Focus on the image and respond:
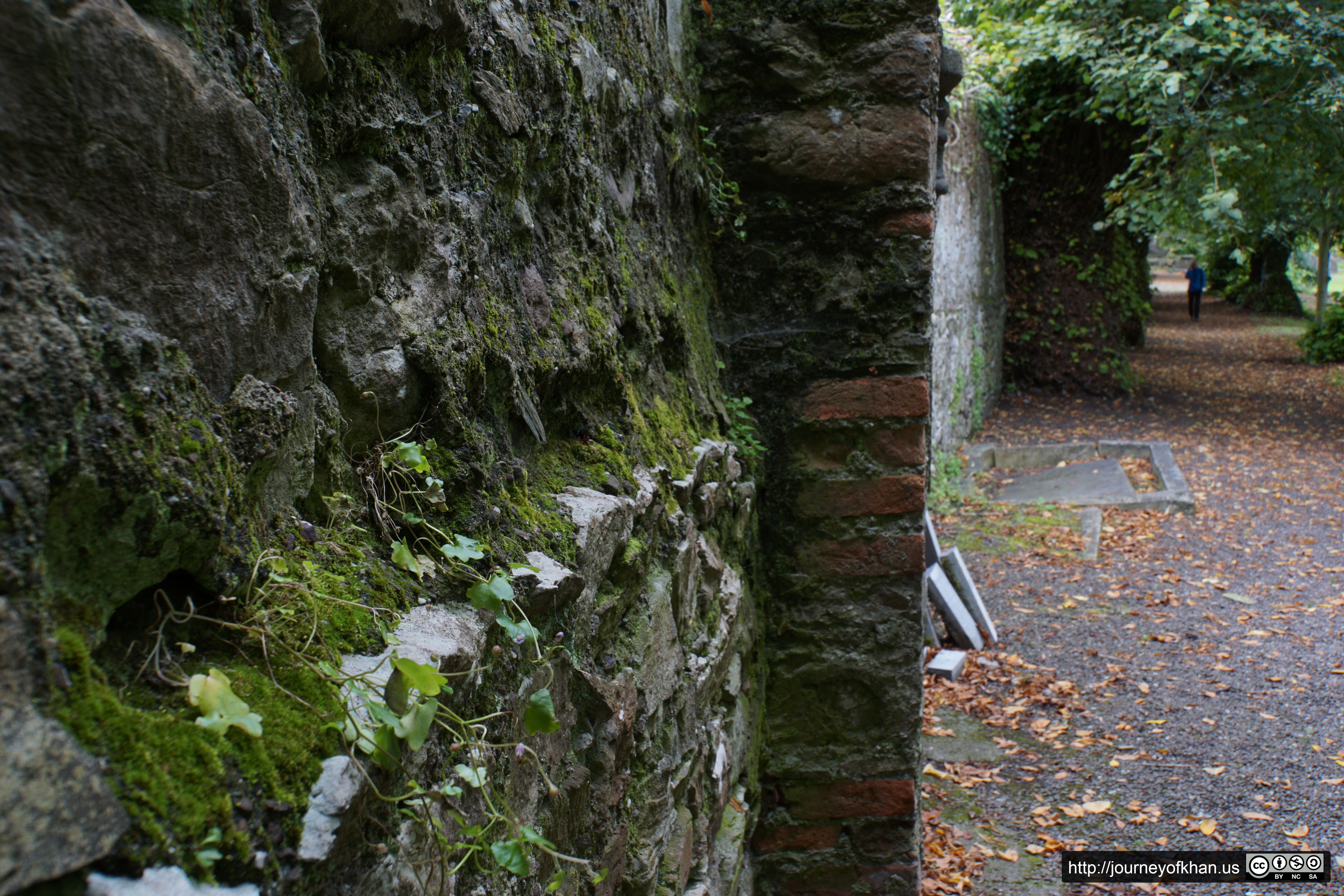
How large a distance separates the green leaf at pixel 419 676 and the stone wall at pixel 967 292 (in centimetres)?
622

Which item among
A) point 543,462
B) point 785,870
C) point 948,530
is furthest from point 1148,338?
point 543,462

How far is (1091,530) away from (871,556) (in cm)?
458

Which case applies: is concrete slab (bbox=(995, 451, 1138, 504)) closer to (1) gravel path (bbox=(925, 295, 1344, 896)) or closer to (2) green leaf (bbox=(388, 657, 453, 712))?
(1) gravel path (bbox=(925, 295, 1344, 896))

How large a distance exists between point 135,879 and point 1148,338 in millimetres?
18730

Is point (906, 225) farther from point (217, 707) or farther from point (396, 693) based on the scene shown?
point (217, 707)

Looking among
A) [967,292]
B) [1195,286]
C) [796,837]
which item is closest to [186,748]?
[796,837]

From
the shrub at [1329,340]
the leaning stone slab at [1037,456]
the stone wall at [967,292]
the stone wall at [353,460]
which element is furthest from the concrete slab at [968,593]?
the shrub at [1329,340]

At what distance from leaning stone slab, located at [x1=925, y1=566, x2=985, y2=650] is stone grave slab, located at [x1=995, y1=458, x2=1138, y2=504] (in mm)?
2535

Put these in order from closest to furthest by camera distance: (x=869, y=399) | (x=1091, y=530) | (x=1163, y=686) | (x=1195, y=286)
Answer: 1. (x=869, y=399)
2. (x=1163, y=686)
3. (x=1091, y=530)
4. (x=1195, y=286)

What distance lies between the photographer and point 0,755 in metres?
0.45

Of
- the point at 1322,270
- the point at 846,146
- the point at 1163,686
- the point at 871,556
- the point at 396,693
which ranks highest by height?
the point at 846,146

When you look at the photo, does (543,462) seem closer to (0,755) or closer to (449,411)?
(449,411)

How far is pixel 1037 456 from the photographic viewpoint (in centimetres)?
839

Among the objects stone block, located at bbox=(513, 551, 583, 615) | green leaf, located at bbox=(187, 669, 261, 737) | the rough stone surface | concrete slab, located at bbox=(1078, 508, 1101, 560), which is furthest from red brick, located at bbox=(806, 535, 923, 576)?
concrete slab, located at bbox=(1078, 508, 1101, 560)
